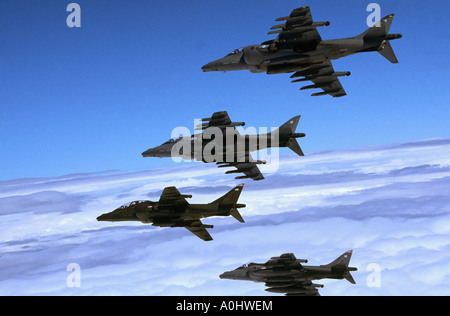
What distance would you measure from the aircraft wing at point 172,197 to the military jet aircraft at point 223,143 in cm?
739

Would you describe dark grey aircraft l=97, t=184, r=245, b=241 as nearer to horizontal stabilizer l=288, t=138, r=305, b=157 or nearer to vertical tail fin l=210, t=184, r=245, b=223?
vertical tail fin l=210, t=184, r=245, b=223

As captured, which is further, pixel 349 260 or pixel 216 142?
pixel 349 260

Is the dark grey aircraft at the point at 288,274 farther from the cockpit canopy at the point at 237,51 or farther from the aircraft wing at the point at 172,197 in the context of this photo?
the cockpit canopy at the point at 237,51

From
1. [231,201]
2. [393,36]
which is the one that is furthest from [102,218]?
[393,36]

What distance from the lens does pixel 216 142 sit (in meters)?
49.2

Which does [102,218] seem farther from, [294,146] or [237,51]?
[237,51]

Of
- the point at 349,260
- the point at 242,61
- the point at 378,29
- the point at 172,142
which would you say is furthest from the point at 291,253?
the point at 378,29

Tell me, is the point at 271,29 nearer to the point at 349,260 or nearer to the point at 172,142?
the point at 172,142

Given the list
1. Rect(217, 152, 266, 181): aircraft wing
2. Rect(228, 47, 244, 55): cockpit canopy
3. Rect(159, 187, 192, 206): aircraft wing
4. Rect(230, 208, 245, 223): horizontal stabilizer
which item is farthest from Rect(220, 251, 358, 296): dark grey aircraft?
Rect(228, 47, 244, 55): cockpit canopy

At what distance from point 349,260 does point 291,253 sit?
11.7 m

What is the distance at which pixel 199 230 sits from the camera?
4847 centimetres

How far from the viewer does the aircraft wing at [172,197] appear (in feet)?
140

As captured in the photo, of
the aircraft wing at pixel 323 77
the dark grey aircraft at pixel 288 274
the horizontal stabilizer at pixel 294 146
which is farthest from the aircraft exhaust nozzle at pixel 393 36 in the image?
the dark grey aircraft at pixel 288 274

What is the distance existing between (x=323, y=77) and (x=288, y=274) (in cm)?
2621
